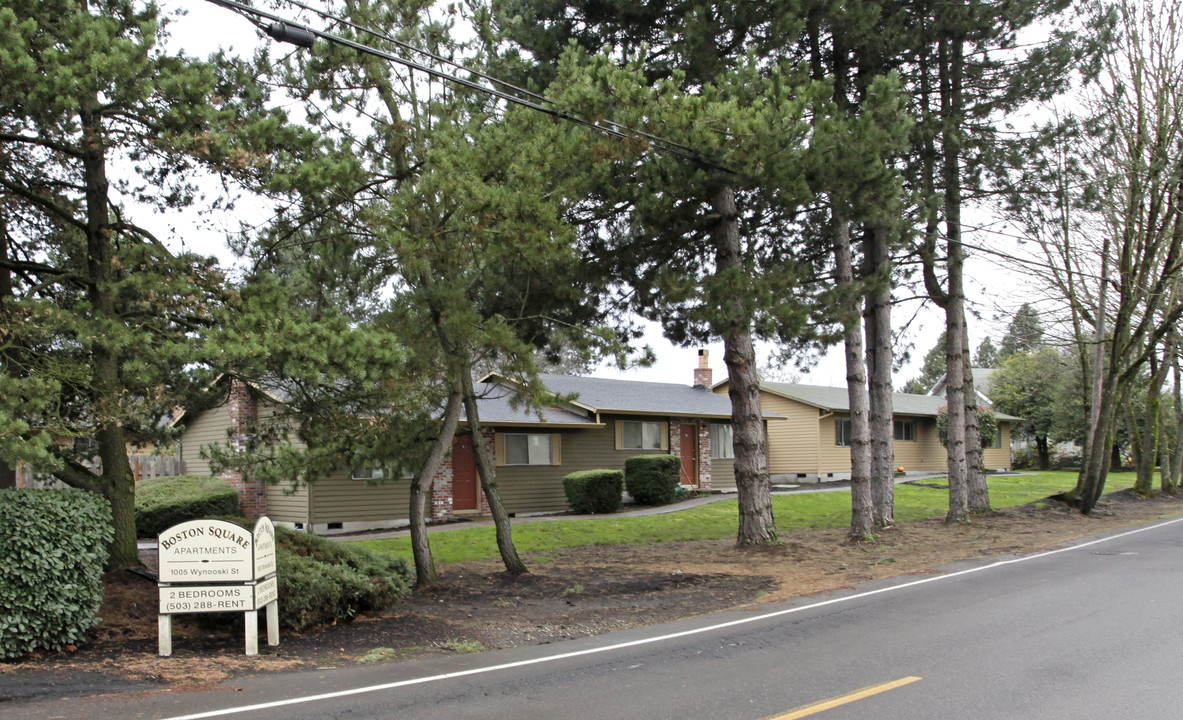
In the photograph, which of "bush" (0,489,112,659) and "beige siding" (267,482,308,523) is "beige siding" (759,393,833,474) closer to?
"beige siding" (267,482,308,523)

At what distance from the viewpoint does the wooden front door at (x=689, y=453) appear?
30984mm

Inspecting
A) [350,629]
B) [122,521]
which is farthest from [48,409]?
[350,629]

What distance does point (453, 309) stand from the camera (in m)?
11.4

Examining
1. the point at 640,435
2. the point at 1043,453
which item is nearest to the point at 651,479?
the point at 640,435

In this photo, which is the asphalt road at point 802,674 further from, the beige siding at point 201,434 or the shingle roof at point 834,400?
the shingle roof at point 834,400

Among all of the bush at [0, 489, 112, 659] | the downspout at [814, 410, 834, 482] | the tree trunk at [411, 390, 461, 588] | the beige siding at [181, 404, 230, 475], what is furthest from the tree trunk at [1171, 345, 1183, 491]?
the bush at [0, 489, 112, 659]

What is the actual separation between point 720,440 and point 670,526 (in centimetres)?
Result: 1137

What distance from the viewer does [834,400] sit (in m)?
38.6

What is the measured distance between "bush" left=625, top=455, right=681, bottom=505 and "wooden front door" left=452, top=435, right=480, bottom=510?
5.36 m

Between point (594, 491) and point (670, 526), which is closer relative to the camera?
point (670, 526)

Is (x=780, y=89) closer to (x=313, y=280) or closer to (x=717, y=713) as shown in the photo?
→ (x=313, y=280)

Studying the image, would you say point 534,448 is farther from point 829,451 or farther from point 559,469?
point 829,451

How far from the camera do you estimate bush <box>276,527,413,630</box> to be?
9188 mm

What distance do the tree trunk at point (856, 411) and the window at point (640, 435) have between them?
12.0m
